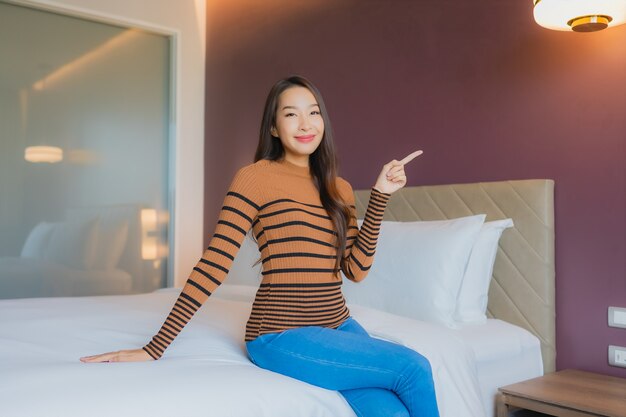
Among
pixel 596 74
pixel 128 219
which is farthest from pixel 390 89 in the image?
pixel 128 219

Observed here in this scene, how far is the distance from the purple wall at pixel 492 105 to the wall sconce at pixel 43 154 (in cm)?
135

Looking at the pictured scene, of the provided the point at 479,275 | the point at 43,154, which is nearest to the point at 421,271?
the point at 479,275

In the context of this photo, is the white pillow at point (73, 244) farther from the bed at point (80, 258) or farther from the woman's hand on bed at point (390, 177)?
the woman's hand on bed at point (390, 177)

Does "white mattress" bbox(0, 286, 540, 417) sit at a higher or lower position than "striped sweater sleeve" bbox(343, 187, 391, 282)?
lower

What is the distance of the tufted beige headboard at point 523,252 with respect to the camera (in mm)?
2490

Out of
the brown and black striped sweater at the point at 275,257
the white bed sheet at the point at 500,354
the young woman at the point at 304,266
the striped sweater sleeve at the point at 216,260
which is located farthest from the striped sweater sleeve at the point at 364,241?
the white bed sheet at the point at 500,354

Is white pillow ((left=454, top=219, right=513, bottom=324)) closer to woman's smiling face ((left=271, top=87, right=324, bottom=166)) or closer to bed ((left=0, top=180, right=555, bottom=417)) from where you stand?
bed ((left=0, top=180, right=555, bottom=417))

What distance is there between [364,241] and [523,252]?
3.18 feet

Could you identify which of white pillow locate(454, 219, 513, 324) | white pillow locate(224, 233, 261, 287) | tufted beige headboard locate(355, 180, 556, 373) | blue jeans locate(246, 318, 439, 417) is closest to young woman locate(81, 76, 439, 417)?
blue jeans locate(246, 318, 439, 417)

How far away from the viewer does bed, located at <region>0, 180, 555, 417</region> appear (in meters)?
1.41

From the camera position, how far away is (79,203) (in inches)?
164

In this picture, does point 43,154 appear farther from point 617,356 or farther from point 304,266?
point 617,356

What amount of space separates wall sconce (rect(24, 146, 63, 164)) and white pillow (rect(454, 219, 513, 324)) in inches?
107

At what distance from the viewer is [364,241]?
1.85 m
